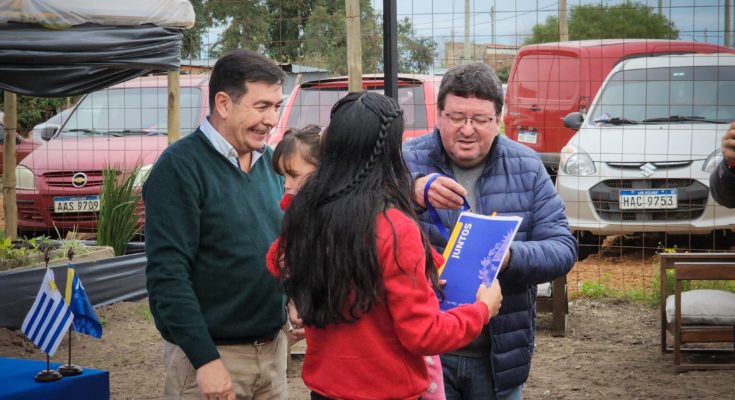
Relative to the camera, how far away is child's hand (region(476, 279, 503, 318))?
2.60 meters

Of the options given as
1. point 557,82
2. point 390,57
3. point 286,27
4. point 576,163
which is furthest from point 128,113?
point 286,27

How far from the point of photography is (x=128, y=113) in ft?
35.3

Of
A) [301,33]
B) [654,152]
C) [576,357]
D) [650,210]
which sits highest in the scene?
[301,33]

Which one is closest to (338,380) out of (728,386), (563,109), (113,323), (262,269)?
(262,269)

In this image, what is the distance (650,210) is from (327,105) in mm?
3340

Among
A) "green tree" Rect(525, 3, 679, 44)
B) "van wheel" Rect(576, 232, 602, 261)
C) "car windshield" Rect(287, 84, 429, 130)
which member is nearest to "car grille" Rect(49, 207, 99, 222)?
"car windshield" Rect(287, 84, 429, 130)

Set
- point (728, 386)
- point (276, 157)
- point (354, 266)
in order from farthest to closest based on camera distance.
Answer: point (728, 386)
point (276, 157)
point (354, 266)

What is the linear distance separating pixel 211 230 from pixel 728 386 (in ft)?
12.7

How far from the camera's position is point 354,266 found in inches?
96.7

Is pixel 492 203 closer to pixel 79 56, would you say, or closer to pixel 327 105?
pixel 79 56

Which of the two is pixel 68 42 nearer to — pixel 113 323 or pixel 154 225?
pixel 113 323

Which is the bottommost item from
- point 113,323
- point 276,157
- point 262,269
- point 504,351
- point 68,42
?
point 113,323

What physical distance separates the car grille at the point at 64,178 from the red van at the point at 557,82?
5156mm

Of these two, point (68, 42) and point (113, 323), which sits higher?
point (68, 42)
